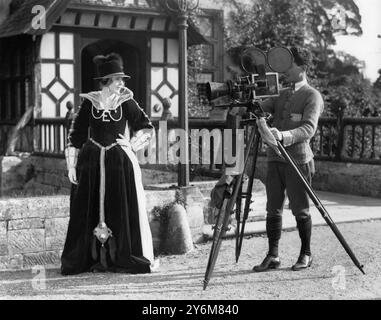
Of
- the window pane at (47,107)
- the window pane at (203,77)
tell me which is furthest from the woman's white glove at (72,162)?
the window pane at (203,77)

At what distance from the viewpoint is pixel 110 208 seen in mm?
5562

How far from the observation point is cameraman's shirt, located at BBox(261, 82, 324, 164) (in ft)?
17.6

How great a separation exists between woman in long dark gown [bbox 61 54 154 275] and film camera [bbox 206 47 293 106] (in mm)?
910

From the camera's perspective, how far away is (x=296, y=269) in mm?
5531

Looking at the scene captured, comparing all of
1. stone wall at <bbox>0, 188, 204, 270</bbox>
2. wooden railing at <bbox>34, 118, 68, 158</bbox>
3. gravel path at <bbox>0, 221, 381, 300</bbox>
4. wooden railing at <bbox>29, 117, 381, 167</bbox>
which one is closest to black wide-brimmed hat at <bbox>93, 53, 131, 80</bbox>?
stone wall at <bbox>0, 188, 204, 270</bbox>

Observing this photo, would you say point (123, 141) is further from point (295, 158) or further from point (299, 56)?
point (299, 56)

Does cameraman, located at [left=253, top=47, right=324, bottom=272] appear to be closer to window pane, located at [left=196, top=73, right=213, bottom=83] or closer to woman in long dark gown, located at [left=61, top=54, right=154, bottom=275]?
woman in long dark gown, located at [left=61, top=54, right=154, bottom=275]

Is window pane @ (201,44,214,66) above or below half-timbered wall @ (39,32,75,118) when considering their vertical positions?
above

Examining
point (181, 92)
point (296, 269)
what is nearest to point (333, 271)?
point (296, 269)

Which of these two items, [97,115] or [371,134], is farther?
[371,134]

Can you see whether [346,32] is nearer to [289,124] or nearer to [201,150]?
[201,150]

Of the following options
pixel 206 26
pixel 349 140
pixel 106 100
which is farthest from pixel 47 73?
pixel 106 100
